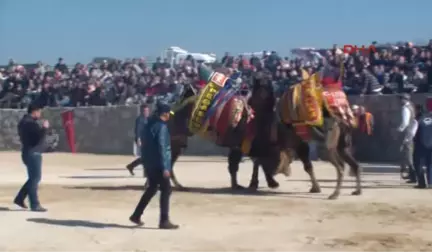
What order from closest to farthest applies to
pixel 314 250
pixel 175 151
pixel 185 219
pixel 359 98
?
pixel 314 250, pixel 185 219, pixel 175 151, pixel 359 98

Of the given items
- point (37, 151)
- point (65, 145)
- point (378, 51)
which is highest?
point (378, 51)

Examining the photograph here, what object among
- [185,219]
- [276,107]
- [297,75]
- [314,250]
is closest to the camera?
[314,250]

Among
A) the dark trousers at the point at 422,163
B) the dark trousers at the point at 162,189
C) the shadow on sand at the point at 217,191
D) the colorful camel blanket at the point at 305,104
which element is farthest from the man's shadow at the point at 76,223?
the dark trousers at the point at 422,163

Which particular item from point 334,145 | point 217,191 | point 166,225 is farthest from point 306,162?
point 166,225

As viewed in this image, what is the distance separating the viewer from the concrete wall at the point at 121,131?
74.0ft

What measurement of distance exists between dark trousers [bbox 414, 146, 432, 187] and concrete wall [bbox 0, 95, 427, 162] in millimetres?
6488

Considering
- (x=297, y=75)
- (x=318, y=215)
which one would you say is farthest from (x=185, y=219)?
(x=297, y=75)

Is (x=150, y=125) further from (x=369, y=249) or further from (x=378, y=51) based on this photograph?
(x=378, y=51)

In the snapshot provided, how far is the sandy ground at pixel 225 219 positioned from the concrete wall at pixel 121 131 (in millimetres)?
4899

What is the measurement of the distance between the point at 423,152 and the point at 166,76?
52.0ft

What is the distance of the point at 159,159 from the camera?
10688 millimetres

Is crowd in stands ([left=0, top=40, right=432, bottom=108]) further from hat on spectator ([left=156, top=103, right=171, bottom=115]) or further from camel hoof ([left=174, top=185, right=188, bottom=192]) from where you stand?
hat on spectator ([left=156, top=103, right=171, bottom=115])

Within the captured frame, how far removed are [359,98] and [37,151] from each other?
42.3ft

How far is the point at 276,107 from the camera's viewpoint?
589 inches
